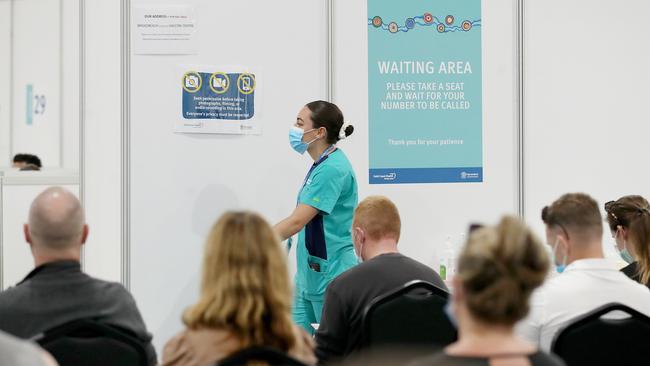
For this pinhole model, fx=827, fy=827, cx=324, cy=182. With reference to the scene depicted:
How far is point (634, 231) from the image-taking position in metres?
3.40

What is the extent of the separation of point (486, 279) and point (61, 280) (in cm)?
137

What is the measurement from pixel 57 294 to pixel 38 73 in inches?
197

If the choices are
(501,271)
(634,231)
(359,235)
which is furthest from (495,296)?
(634,231)

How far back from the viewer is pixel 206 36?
4641 mm

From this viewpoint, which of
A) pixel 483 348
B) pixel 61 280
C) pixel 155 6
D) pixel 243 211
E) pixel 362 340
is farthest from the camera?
pixel 155 6

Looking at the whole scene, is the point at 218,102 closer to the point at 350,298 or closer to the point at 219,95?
the point at 219,95

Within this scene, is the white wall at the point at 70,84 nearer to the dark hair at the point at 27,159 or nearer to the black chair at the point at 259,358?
the dark hair at the point at 27,159

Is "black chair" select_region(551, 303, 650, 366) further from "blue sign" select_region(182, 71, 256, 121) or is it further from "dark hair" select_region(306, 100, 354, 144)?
"blue sign" select_region(182, 71, 256, 121)

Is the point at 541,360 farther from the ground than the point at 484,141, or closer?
closer

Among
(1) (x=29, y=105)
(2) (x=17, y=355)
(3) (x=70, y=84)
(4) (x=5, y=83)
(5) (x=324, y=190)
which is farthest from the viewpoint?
(4) (x=5, y=83)

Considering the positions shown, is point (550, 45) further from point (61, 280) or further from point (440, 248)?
point (61, 280)

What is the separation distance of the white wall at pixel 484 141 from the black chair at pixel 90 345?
2.81 meters

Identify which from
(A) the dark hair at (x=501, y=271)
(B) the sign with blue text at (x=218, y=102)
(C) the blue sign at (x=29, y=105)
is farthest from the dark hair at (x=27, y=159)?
(A) the dark hair at (x=501, y=271)

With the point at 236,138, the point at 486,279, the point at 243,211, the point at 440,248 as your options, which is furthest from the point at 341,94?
the point at 486,279
